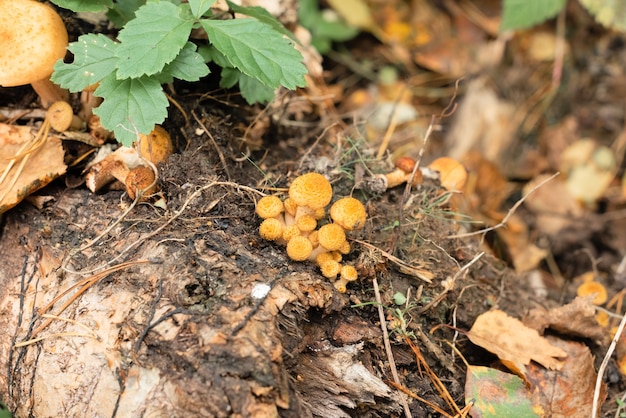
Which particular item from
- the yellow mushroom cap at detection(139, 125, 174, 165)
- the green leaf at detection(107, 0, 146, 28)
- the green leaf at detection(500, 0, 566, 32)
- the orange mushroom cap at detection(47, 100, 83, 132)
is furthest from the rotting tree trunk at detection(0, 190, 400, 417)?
the green leaf at detection(500, 0, 566, 32)

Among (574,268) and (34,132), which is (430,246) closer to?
(574,268)

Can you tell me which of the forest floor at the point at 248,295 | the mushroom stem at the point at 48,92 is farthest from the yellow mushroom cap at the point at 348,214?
the mushroom stem at the point at 48,92

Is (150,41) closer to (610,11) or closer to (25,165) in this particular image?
(25,165)

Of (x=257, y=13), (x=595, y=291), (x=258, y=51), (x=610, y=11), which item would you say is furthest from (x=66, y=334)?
(x=610, y=11)

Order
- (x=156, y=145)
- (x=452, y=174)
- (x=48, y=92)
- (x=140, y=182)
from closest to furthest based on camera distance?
(x=140, y=182) < (x=156, y=145) < (x=48, y=92) < (x=452, y=174)

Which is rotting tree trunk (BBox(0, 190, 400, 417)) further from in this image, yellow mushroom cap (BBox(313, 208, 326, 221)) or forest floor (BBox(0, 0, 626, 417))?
yellow mushroom cap (BBox(313, 208, 326, 221))

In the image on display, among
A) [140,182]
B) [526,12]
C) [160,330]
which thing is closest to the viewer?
[160,330]

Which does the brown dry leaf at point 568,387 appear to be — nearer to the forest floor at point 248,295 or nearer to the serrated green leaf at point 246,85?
the forest floor at point 248,295
